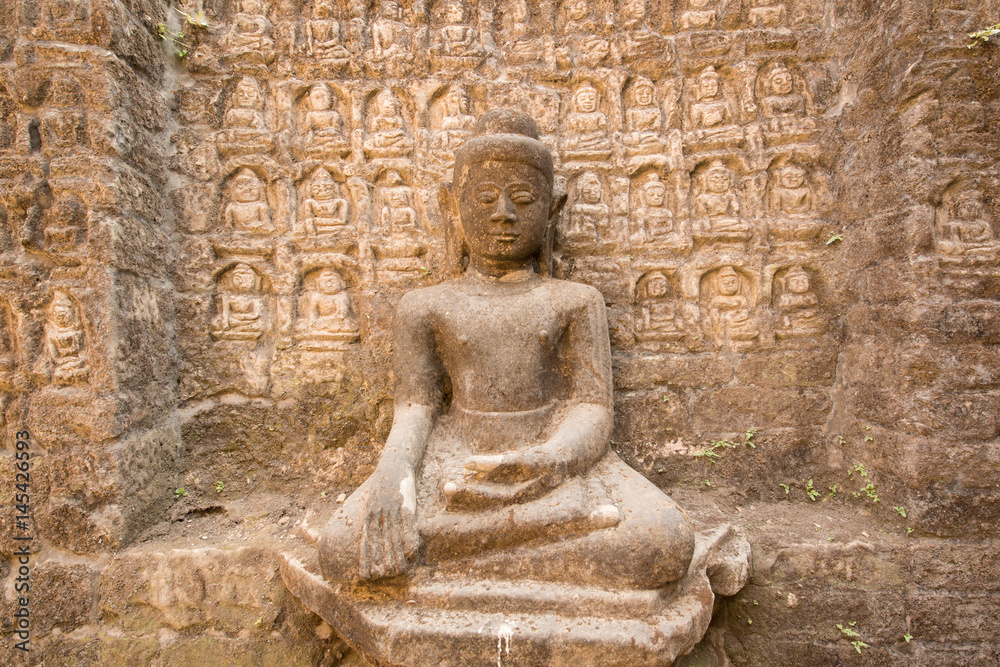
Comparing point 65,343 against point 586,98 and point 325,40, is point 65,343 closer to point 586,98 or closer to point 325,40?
point 325,40

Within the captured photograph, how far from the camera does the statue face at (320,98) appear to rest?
2992 mm

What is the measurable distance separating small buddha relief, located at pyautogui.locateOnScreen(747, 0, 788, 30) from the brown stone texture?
0.02 metres

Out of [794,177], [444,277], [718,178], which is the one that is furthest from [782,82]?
[444,277]

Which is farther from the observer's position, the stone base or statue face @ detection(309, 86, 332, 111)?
statue face @ detection(309, 86, 332, 111)

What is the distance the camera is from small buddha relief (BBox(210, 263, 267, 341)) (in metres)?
2.94

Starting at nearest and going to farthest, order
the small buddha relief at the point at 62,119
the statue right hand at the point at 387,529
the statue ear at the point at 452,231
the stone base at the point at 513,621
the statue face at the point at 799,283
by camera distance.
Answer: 1. the stone base at the point at 513,621
2. the statue right hand at the point at 387,529
3. the small buddha relief at the point at 62,119
4. the statue ear at the point at 452,231
5. the statue face at the point at 799,283

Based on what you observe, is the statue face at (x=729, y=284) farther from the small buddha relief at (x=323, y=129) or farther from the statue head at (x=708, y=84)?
the small buddha relief at (x=323, y=129)

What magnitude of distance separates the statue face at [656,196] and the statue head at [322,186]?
2054 millimetres

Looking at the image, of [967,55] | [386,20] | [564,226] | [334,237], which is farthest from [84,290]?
[967,55]

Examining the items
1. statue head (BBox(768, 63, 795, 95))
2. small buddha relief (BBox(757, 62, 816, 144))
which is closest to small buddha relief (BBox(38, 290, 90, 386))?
small buddha relief (BBox(757, 62, 816, 144))

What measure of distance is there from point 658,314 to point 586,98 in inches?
58.9

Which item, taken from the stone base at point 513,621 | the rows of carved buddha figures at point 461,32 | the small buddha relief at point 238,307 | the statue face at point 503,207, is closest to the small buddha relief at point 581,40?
the rows of carved buddha figures at point 461,32

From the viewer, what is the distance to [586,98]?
303 cm

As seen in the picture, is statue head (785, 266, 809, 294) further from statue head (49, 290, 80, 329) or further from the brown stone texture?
statue head (49, 290, 80, 329)
